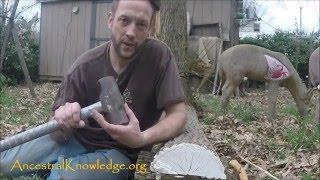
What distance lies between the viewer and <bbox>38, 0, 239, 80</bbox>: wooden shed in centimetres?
1622

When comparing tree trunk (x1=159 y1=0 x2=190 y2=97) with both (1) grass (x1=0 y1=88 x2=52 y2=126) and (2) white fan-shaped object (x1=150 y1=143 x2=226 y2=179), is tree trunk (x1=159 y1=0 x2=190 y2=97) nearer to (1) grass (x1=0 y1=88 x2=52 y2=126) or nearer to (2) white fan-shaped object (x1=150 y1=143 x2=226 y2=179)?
(1) grass (x1=0 y1=88 x2=52 y2=126)

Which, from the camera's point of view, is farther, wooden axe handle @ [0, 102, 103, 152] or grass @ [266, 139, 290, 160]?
grass @ [266, 139, 290, 160]

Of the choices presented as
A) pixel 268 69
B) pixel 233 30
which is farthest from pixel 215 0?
pixel 268 69

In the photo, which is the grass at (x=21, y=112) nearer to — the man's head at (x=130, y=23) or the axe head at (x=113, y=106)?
the man's head at (x=130, y=23)

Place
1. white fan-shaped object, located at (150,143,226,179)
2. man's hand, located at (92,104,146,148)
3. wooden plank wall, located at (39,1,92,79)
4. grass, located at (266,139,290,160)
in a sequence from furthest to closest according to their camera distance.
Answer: wooden plank wall, located at (39,1,92,79) → grass, located at (266,139,290,160) → white fan-shaped object, located at (150,143,226,179) → man's hand, located at (92,104,146,148)

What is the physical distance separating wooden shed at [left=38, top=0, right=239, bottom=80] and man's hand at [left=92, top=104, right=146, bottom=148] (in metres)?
13.4

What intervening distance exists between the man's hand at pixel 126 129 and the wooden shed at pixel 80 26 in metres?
13.4

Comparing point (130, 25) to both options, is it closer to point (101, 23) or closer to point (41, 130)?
point (41, 130)

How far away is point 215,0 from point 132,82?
1374 cm

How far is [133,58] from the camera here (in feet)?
10.3

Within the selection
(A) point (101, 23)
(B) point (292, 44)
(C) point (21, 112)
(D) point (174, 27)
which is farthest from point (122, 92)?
(B) point (292, 44)

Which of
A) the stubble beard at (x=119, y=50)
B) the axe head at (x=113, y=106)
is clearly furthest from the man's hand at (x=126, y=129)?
the stubble beard at (x=119, y=50)

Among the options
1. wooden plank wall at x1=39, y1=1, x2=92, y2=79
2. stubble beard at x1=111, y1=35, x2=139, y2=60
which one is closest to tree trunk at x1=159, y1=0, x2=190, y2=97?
stubble beard at x1=111, y1=35, x2=139, y2=60

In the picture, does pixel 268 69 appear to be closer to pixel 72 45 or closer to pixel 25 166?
pixel 25 166
